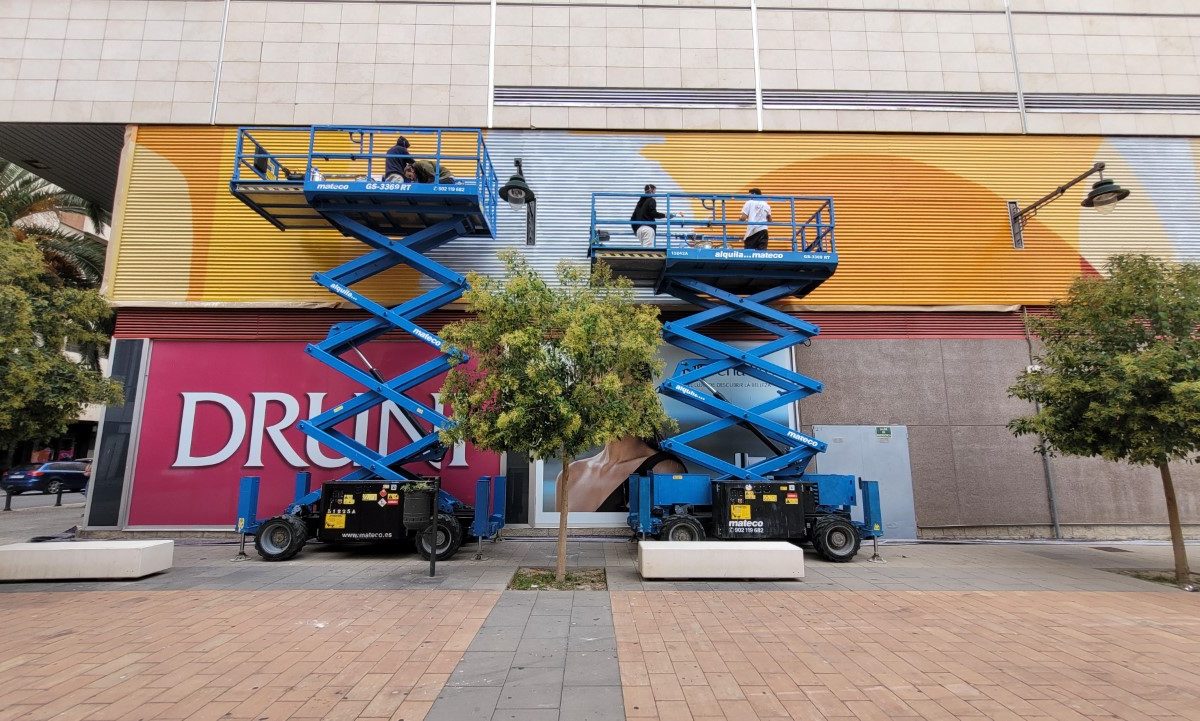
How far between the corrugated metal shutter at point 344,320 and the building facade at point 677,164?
7 cm

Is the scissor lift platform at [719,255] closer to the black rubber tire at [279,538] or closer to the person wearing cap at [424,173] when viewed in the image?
the person wearing cap at [424,173]

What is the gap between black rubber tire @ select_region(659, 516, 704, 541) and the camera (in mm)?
10016

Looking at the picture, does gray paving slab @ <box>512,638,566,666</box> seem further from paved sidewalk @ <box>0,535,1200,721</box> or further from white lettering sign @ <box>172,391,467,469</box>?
white lettering sign @ <box>172,391,467,469</box>

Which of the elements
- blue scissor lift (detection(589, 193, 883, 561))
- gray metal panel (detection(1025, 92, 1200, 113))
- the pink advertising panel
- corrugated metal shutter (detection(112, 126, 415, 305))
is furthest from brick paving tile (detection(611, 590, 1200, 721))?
gray metal panel (detection(1025, 92, 1200, 113))

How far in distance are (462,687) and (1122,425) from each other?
1052cm

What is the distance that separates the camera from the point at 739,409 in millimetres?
10984

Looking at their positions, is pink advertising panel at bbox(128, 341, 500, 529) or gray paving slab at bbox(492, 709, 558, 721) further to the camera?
pink advertising panel at bbox(128, 341, 500, 529)

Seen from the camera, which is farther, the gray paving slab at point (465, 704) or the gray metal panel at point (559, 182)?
the gray metal panel at point (559, 182)

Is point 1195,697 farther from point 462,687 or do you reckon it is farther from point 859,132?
point 859,132

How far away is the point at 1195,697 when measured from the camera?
14.7 ft

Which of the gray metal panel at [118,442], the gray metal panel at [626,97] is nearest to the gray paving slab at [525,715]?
the gray metal panel at [118,442]

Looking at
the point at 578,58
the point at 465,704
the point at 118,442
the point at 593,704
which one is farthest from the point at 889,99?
the point at 118,442

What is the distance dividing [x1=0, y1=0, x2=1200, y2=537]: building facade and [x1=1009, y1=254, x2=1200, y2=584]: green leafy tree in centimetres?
370

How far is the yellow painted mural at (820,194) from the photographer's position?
13203mm
